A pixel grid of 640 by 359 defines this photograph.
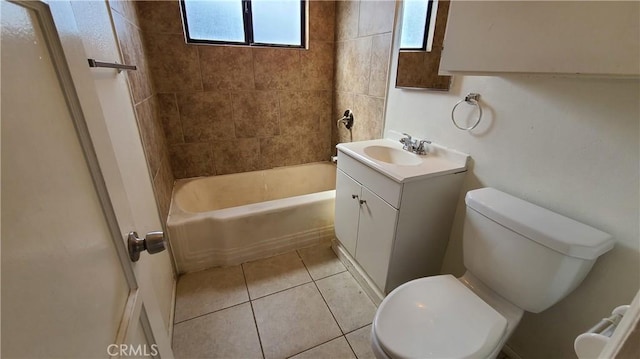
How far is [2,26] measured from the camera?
11.9 inches

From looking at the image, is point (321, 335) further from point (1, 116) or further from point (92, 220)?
point (1, 116)

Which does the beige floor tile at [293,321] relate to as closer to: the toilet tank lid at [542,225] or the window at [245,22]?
the toilet tank lid at [542,225]

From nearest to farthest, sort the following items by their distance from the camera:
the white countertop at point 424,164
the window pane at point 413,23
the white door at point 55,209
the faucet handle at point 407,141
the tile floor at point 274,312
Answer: the white door at point 55,209
the white countertop at point 424,164
the tile floor at point 274,312
the window pane at point 413,23
the faucet handle at point 407,141

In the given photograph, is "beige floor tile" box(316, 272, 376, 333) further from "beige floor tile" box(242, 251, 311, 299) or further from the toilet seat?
the toilet seat

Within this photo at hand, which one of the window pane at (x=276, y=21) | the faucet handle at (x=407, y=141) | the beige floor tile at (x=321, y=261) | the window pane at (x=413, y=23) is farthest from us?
the window pane at (x=276, y=21)

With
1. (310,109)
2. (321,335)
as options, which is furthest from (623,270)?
(310,109)

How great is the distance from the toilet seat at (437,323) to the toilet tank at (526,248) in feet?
0.40

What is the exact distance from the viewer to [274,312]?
152 cm

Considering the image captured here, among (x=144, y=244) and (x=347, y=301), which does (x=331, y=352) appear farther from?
(x=144, y=244)

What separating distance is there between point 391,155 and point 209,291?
142cm

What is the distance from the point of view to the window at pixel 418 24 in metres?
1.41

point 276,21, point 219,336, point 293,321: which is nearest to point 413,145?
point 293,321

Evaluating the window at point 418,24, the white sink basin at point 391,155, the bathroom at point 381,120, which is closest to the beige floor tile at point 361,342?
the bathroom at point 381,120

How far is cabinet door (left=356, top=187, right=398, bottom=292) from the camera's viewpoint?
1.33 metres
